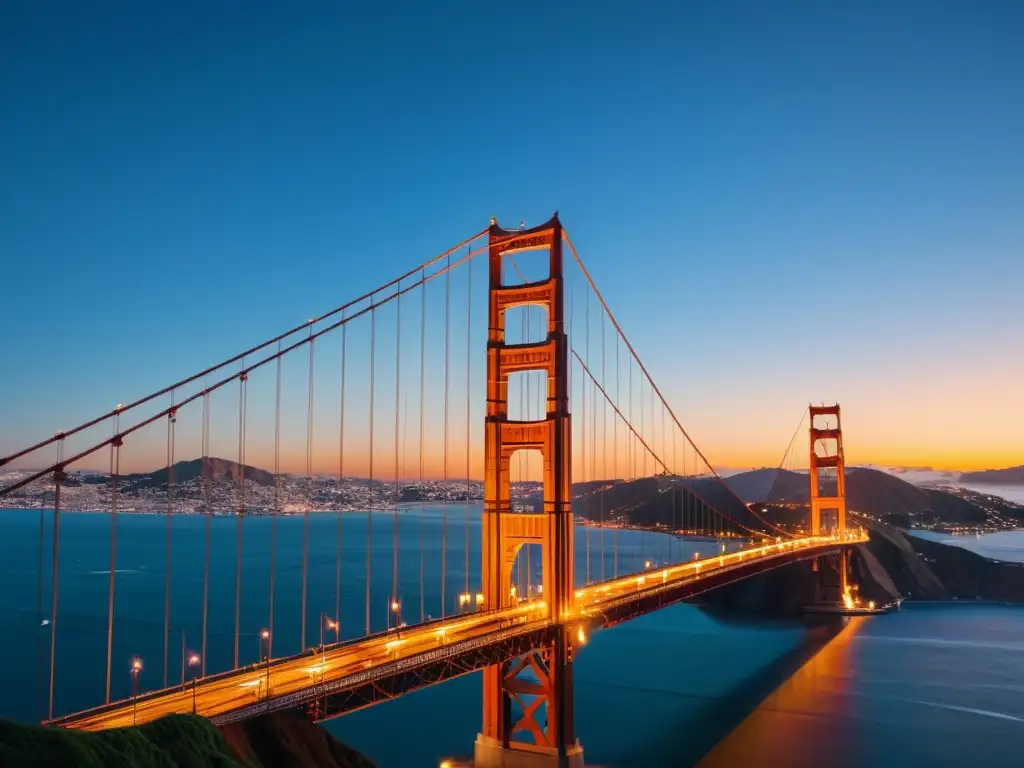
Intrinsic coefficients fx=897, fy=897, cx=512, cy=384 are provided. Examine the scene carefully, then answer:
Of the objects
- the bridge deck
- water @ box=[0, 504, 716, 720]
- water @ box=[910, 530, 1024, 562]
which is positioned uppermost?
the bridge deck

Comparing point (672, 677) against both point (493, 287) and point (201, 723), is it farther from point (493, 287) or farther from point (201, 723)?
point (201, 723)

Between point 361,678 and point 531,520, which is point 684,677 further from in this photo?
point 361,678

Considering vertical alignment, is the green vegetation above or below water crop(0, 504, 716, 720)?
above

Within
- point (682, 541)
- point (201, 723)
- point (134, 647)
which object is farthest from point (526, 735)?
point (682, 541)

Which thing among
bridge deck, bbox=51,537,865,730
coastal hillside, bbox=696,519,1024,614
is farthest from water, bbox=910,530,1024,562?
bridge deck, bbox=51,537,865,730

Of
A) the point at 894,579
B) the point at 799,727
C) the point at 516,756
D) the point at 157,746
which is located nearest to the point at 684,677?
the point at 799,727

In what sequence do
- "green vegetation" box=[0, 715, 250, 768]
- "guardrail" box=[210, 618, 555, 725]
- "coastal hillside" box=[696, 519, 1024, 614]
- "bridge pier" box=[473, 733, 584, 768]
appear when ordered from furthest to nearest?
"coastal hillside" box=[696, 519, 1024, 614]
"bridge pier" box=[473, 733, 584, 768]
"guardrail" box=[210, 618, 555, 725]
"green vegetation" box=[0, 715, 250, 768]

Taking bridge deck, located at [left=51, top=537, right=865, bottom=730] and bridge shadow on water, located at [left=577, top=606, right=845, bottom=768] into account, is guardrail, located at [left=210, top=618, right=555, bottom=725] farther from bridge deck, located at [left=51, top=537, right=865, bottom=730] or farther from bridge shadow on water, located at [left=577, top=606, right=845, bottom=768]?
bridge shadow on water, located at [left=577, top=606, right=845, bottom=768]
